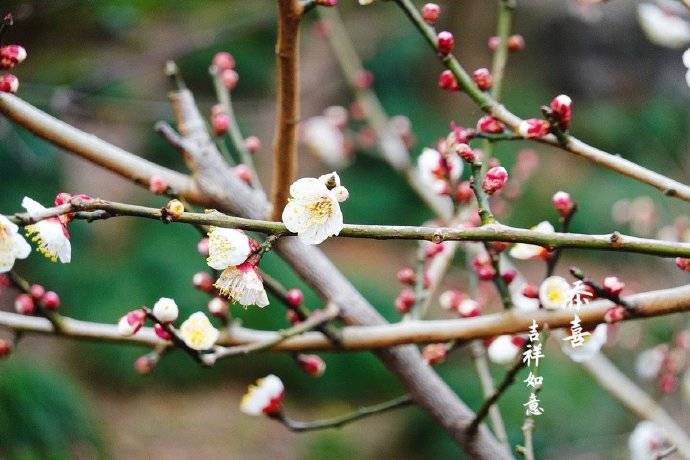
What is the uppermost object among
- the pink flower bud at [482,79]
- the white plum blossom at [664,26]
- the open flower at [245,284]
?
the white plum blossom at [664,26]

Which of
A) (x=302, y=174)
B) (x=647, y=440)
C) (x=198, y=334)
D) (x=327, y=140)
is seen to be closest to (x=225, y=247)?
(x=198, y=334)

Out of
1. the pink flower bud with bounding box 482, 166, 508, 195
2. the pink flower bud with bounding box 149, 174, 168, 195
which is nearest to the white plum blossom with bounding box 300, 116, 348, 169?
the pink flower bud with bounding box 149, 174, 168, 195

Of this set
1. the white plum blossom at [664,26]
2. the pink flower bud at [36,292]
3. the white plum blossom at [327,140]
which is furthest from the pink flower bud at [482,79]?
the white plum blossom at [327,140]

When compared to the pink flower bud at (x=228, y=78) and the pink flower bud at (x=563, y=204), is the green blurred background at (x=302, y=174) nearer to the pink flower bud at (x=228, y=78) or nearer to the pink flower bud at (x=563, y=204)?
the pink flower bud at (x=228, y=78)

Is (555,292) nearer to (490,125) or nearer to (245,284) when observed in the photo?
(490,125)

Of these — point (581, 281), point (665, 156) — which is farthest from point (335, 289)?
point (665, 156)

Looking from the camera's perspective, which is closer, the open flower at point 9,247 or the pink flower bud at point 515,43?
the open flower at point 9,247

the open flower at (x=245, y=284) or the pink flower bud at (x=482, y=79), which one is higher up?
the pink flower bud at (x=482, y=79)
